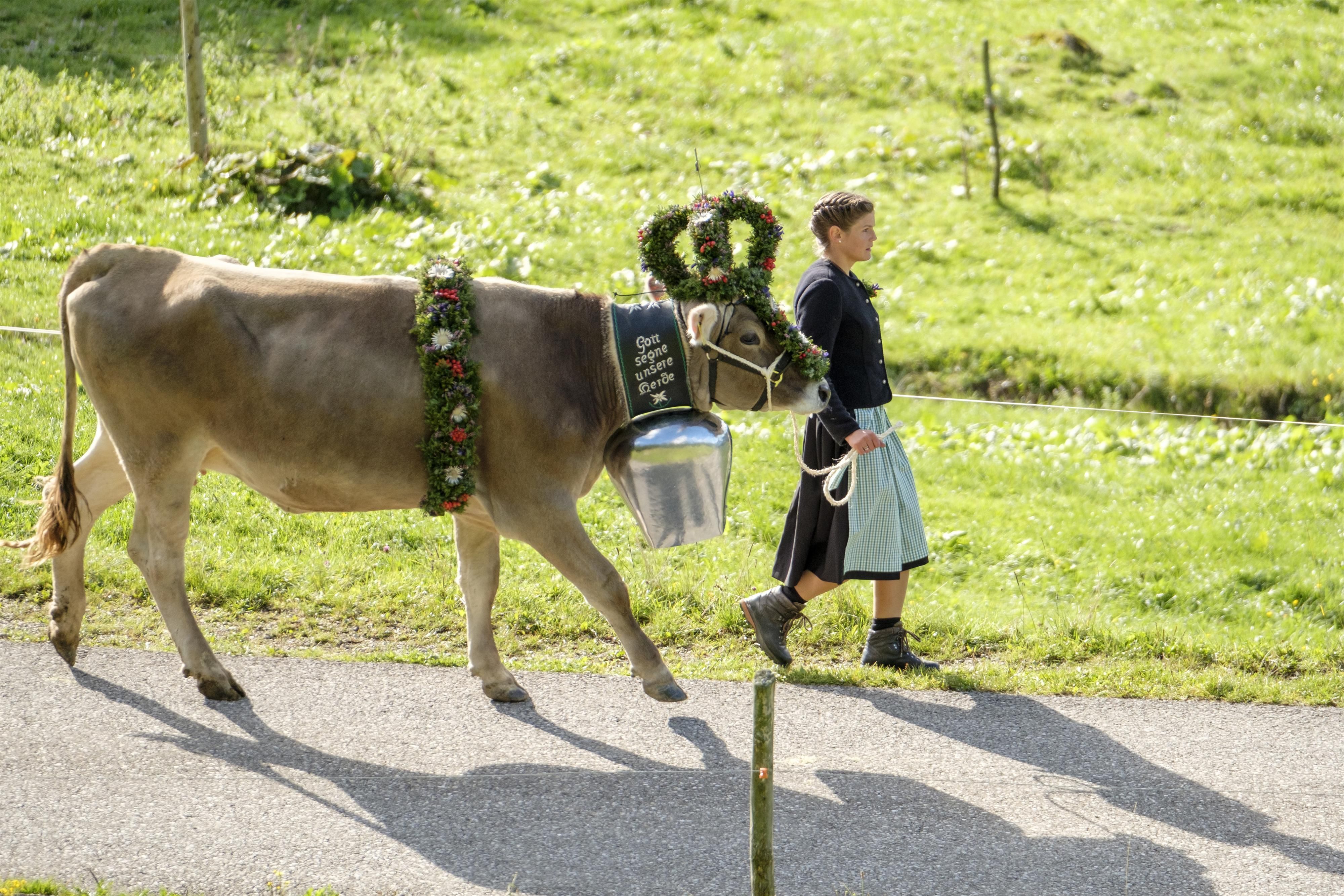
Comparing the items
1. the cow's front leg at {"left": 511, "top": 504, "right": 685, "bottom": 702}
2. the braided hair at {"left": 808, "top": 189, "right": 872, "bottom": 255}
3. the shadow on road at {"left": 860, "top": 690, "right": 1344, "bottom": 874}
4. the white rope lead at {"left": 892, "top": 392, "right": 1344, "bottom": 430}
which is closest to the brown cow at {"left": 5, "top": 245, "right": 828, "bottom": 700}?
the cow's front leg at {"left": 511, "top": 504, "right": 685, "bottom": 702}

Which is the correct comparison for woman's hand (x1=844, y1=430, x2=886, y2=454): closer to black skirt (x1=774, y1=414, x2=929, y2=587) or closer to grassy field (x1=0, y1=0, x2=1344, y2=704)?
black skirt (x1=774, y1=414, x2=929, y2=587)

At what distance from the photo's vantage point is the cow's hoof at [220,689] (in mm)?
5391

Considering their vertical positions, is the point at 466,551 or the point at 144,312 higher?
the point at 144,312

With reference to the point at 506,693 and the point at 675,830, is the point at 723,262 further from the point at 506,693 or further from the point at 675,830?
the point at 675,830

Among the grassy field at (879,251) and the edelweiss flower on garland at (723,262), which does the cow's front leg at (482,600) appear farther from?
the edelweiss flower on garland at (723,262)

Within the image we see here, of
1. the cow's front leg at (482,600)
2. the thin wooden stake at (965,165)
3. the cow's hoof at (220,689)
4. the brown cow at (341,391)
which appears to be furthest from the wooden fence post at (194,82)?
the cow's hoof at (220,689)

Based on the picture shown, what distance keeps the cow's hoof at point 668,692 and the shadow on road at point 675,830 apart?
0.74 ft

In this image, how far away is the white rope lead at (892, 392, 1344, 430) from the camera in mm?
8656

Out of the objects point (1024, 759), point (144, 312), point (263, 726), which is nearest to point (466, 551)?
point (263, 726)

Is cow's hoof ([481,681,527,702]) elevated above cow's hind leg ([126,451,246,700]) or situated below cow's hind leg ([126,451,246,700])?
below

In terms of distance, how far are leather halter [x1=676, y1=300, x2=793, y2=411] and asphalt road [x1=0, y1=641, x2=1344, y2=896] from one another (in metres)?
1.33

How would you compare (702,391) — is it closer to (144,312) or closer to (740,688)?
(740,688)

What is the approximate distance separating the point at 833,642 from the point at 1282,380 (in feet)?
19.5

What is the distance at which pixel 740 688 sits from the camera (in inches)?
225
